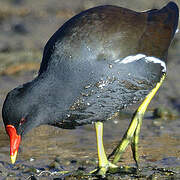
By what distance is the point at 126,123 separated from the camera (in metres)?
7.55

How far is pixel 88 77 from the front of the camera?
5.41 metres

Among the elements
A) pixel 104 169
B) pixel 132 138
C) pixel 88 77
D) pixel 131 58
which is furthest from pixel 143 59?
pixel 104 169

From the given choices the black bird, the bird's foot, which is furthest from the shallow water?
the black bird

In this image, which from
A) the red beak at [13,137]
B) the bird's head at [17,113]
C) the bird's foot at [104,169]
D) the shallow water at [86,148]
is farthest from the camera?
the shallow water at [86,148]

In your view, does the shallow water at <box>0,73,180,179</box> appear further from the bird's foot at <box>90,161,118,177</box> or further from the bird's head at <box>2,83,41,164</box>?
the bird's head at <box>2,83,41,164</box>

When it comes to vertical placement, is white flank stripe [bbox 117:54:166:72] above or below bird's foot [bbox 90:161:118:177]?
above

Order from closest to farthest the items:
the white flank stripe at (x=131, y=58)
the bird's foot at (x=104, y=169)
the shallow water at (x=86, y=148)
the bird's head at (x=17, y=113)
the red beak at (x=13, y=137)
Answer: the bird's head at (x=17, y=113) → the red beak at (x=13, y=137) → the white flank stripe at (x=131, y=58) → the bird's foot at (x=104, y=169) → the shallow water at (x=86, y=148)

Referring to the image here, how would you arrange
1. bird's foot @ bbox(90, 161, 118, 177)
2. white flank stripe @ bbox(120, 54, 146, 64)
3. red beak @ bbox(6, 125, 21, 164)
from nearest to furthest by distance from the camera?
red beak @ bbox(6, 125, 21, 164) < white flank stripe @ bbox(120, 54, 146, 64) < bird's foot @ bbox(90, 161, 118, 177)

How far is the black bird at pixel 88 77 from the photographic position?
5.33m

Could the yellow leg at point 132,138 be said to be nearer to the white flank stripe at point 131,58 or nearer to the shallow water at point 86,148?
the shallow water at point 86,148

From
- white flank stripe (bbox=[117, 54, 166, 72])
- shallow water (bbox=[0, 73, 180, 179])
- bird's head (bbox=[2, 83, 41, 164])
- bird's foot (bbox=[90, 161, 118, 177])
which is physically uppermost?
white flank stripe (bbox=[117, 54, 166, 72])

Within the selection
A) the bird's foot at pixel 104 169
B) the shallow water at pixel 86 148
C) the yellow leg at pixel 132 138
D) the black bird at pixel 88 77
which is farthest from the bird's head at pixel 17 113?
the yellow leg at pixel 132 138

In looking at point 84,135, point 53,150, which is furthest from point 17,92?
point 84,135

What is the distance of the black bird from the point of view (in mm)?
5332
